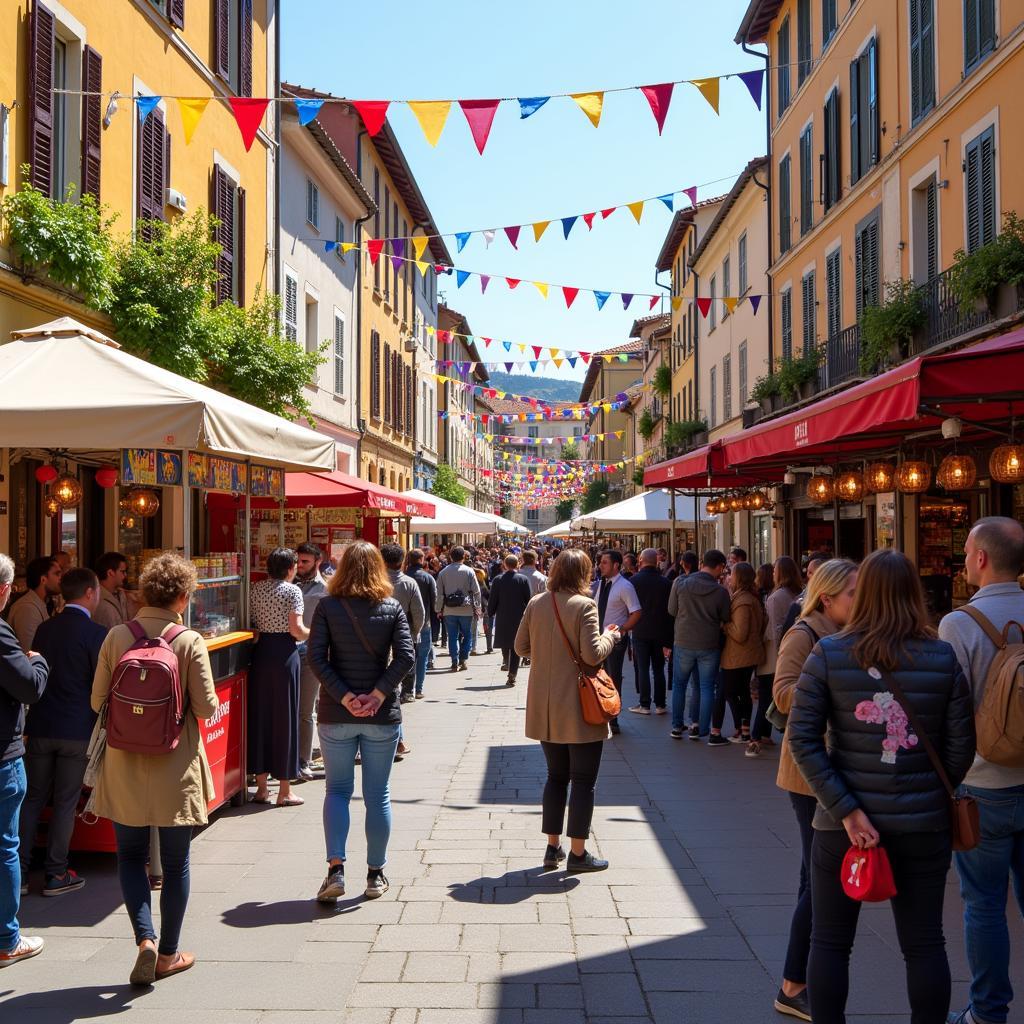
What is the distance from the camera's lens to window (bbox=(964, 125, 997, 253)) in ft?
42.0

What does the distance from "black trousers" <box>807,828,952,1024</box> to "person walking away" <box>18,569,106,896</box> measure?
4.16 metres

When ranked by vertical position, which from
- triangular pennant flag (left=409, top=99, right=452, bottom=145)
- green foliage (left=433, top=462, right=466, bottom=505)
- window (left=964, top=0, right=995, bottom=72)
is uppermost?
window (left=964, top=0, right=995, bottom=72)

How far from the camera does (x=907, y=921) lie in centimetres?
354

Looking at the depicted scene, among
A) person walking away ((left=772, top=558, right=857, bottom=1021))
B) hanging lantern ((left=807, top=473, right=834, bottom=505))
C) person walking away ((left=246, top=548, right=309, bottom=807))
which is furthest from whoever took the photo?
hanging lantern ((left=807, top=473, right=834, bottom=505))

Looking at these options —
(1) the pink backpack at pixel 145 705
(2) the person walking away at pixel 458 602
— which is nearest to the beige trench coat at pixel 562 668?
(1) the pink backpack at pixel 145 705

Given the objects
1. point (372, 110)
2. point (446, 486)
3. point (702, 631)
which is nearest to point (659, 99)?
point (372, 110)

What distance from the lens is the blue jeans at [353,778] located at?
5.86m

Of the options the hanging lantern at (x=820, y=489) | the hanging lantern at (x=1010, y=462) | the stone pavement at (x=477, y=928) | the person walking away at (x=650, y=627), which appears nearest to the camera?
the stone pavement at (x=477, y=928)

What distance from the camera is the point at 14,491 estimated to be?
34.0 ft

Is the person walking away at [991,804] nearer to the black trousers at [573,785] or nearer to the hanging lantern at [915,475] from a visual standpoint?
the black trousers at [573,785]

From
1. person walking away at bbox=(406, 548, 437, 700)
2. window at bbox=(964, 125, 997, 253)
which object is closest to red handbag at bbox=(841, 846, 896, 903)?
person walking away at bbox=(406, 548, 437, 700)

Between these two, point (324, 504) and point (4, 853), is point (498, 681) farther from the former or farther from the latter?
point (4, 853)

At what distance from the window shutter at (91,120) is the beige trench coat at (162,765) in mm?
7746

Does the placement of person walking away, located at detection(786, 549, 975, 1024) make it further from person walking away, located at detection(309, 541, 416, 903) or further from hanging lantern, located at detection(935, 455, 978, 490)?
hanging lantern, located at detection(935, 455, 978, 490)
